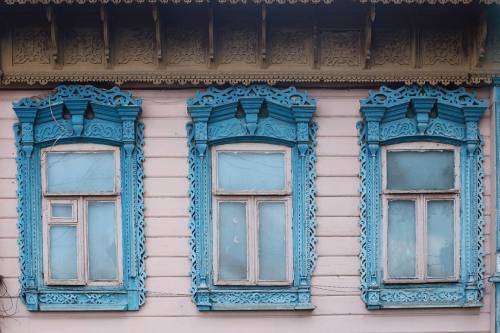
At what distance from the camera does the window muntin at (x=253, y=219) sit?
5242 millimetres

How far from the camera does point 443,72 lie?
5.21 metres

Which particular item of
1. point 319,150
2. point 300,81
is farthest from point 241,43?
point 319,150

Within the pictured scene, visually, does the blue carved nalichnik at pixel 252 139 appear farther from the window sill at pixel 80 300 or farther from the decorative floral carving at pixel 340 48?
the window sill at pixel 80 300

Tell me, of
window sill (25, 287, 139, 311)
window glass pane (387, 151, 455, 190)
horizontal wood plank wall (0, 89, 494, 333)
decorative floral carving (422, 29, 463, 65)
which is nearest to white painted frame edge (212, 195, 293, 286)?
horizontal wood plank wall (0, 89, 494, 333)

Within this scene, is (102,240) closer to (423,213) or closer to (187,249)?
(187,249)

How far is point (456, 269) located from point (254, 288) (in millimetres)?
1735

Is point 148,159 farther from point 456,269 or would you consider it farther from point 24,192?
point 456,269

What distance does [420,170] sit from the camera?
5293 mm

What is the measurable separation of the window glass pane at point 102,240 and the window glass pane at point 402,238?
235 cm

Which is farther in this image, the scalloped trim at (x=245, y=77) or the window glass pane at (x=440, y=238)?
the window glass pane at (x=440, y=238)

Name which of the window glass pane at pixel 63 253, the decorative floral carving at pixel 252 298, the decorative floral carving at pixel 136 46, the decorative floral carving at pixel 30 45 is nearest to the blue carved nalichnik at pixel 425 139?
the decorative floral carving at pixel 252 298

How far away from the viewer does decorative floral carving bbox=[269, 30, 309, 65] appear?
5242 millimetres

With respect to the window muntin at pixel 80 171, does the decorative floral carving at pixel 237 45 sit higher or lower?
higher

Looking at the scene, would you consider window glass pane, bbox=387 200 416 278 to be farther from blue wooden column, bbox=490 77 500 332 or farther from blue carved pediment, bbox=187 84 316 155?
blue carved pediment, bbox=187 84 316 155
